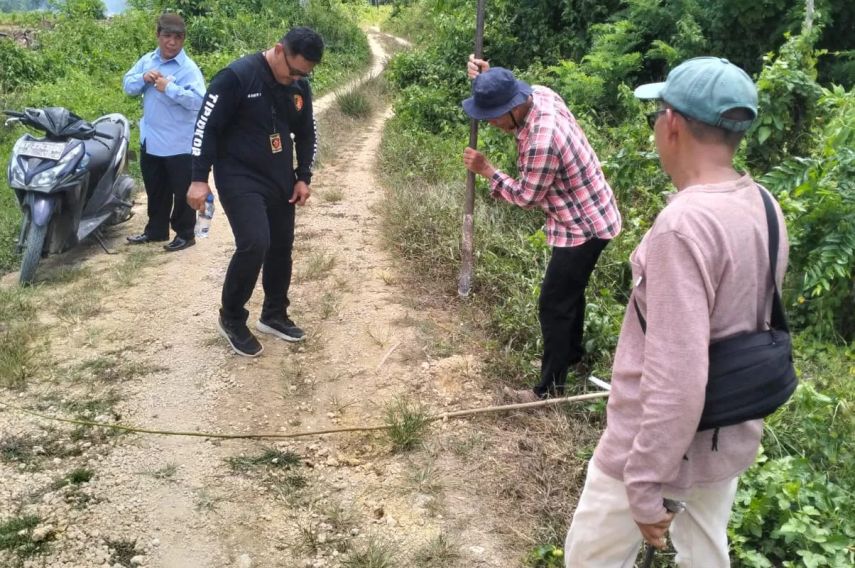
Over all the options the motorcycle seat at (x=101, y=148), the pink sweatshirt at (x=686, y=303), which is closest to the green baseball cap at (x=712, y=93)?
the pink sweatshirt at (x=686, y=303)

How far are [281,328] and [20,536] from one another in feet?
6.56

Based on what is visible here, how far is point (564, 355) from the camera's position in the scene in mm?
3592

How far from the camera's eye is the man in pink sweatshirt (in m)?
1.56

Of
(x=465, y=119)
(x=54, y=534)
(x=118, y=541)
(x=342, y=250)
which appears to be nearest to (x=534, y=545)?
(x=118, y=541)

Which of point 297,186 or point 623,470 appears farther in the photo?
point 297,186

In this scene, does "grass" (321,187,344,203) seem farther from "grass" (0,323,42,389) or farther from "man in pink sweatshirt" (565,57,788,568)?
"man in pink sweatshirt" (565,57,788,568)

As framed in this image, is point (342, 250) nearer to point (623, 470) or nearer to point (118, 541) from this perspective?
point (118, 541)

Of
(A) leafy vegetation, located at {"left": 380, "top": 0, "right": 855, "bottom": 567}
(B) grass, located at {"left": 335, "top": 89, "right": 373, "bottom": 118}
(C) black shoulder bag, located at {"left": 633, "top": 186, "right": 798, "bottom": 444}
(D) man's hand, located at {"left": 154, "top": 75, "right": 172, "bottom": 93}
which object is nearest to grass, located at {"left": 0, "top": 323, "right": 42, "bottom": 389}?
(D) man's hand, located at {"left": 154, "top": 75, "right": 172, "bottom": 93}

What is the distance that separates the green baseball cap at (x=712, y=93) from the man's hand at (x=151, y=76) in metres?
4.57

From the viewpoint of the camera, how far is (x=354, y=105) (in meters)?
12.3

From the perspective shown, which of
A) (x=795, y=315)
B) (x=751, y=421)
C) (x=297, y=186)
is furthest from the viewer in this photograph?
(x=795, y=315)

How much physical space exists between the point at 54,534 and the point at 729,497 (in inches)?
96.2

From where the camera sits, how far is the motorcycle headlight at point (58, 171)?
493cm

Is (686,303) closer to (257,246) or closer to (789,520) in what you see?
(789,520)
